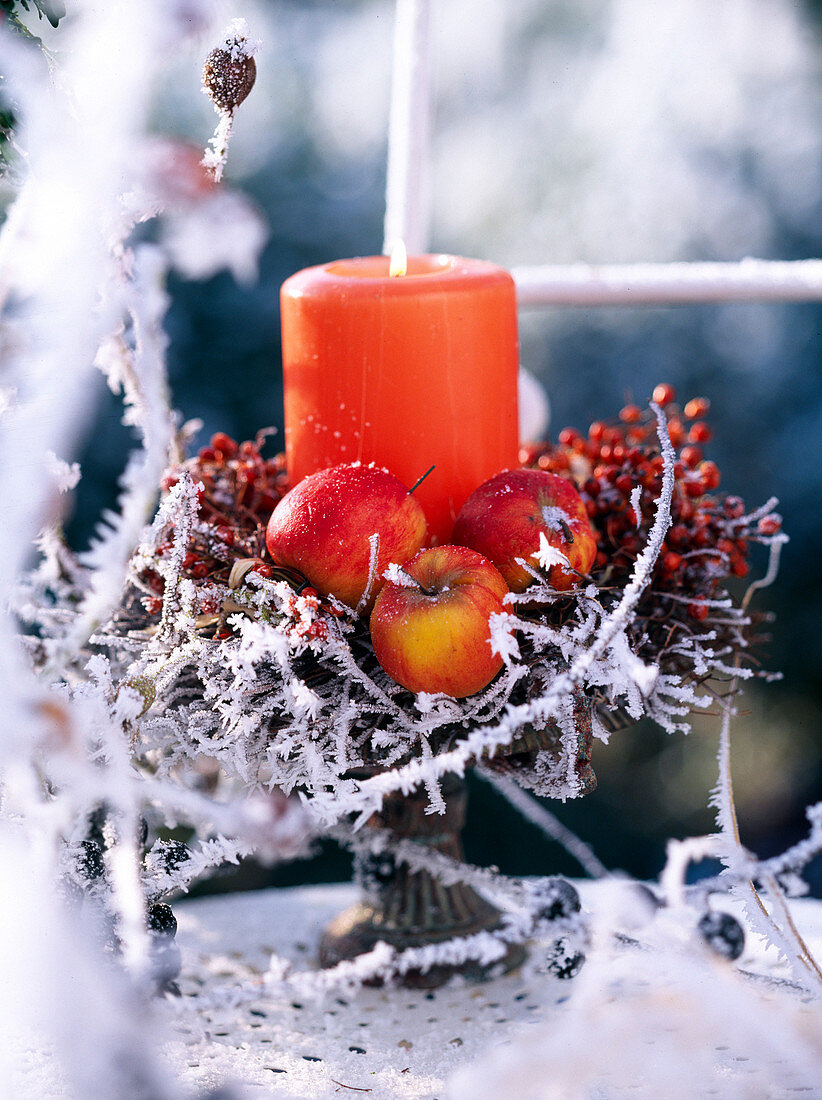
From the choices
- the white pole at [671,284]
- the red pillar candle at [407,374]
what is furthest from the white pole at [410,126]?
the red pillar candle at [407,374]

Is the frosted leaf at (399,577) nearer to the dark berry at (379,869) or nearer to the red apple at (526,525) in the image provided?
the red apple at (526,525)

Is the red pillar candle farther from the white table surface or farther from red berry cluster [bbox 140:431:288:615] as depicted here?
the white table surface

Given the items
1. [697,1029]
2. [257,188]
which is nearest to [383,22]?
[257,188]

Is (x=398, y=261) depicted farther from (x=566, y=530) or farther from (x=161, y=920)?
(x=161, y=920)

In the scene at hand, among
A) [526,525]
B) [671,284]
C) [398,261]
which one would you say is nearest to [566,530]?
[526,525]

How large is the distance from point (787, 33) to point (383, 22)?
0.59m

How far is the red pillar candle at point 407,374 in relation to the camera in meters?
0.45

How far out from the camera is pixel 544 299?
26.0 inches

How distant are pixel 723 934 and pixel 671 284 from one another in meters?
0.45

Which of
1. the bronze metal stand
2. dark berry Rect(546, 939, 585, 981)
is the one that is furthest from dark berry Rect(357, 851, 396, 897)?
dark berry Rect(546, 939, 585, 981)

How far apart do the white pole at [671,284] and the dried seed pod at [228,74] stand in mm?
297

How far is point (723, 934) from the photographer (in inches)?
10.5

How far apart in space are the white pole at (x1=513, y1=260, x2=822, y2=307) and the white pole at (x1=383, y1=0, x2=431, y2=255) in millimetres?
78

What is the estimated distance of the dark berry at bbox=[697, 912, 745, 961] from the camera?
10.4 inches
